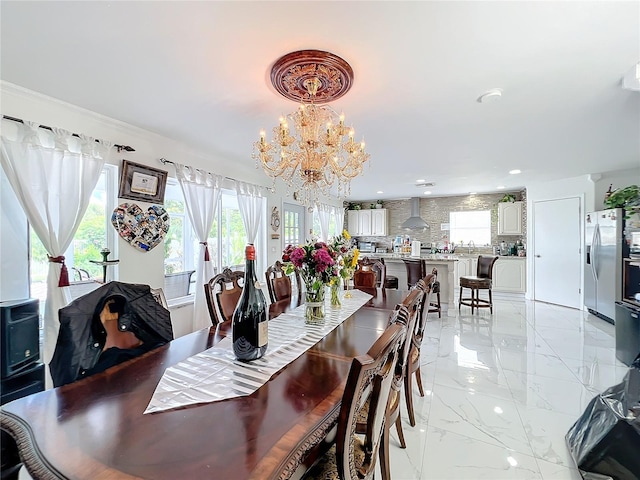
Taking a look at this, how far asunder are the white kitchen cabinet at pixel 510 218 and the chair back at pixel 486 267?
7.17 ft

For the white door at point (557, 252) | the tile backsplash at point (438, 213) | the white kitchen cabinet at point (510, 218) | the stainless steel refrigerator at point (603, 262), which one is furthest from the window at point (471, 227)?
the stainless steel refrigerator at point (603, 262)

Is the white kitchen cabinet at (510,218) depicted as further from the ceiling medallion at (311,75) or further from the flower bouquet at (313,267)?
the flower bouquet at (313,267)

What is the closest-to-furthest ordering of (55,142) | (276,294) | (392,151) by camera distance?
(55,142), (276,294), (392,151)

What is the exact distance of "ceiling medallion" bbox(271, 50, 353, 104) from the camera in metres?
1.63

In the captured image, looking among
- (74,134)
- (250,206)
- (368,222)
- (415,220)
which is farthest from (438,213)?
(74,134)

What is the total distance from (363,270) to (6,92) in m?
3.58

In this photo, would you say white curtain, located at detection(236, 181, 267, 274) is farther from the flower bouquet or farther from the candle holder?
the flower bouquet

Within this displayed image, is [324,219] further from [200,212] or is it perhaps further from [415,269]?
[200,212]

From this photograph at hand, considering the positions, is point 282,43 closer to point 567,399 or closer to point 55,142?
point 55,142

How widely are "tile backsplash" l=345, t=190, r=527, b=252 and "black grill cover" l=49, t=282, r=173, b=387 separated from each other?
7155mm

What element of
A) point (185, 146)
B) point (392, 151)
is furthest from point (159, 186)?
point (392, 151)

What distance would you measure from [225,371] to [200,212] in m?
2.64

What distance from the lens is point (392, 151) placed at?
3520 millimetres

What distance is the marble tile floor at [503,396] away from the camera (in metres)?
1.69
